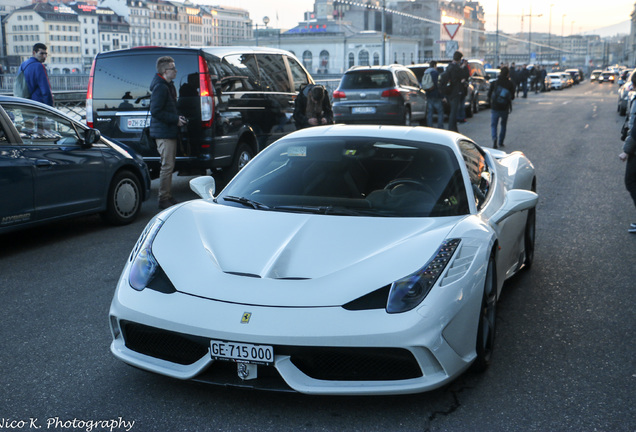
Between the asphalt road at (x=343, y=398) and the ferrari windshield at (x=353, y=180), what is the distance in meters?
0.97

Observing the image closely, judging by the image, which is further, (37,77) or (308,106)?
(308,106)

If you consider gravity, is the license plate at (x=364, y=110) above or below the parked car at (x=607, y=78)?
below

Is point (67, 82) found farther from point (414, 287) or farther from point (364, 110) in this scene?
→ point (414, 287)

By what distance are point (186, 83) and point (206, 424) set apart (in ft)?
22.9

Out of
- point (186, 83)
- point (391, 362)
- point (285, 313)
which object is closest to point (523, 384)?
point (391, 362)

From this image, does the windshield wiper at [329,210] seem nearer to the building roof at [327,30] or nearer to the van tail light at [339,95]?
the van tail light at [339,95]

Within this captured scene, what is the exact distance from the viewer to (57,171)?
734 centimetres

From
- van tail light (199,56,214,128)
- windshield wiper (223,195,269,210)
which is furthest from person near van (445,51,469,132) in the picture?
windshield wiper (223,195,269,210)

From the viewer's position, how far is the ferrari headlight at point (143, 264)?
3729mm

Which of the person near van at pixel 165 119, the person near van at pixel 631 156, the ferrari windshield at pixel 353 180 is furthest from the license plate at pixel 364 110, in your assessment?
the ferrari windshield at pixel 353 180

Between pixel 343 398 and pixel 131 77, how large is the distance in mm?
7212

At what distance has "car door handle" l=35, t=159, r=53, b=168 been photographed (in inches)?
279

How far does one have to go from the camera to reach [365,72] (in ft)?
66.0

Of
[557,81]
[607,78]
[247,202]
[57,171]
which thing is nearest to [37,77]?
[57,171]
